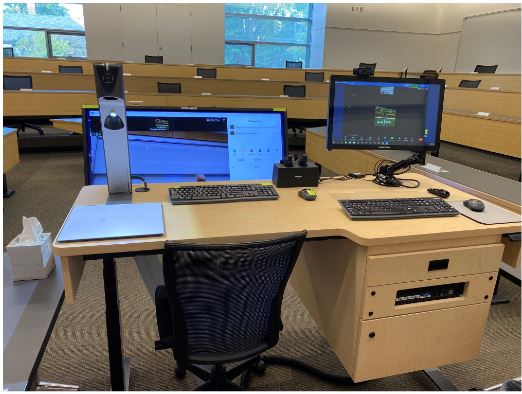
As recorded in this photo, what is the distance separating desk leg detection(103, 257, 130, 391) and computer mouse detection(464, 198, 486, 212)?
1334 millimetres

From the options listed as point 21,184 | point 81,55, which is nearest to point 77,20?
point 81,55

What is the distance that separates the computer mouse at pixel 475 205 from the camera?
1528 millimetres

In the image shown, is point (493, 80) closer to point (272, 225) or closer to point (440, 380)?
point (440, 380)

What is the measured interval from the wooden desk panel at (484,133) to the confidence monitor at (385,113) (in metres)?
2.03

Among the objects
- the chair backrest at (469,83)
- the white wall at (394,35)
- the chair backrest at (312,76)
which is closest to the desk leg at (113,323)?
the chair backrest at (312,76)

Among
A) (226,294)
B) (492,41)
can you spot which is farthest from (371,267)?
(492,41)

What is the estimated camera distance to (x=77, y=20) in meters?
9.28

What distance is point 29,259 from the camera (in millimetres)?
1340

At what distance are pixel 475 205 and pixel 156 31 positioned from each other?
373 inches

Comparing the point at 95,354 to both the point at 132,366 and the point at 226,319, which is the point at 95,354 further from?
the point at 226,319

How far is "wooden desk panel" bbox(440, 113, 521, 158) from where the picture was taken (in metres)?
4.04

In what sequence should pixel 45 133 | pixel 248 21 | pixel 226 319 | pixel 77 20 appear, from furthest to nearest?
pixel 248 21, pixel 77 20, pixel 45 133, pixel 226 319

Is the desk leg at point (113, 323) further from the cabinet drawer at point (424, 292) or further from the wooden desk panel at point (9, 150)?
the wooden desk panel at point (9, 150)

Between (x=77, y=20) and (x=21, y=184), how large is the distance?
21.9 ft
